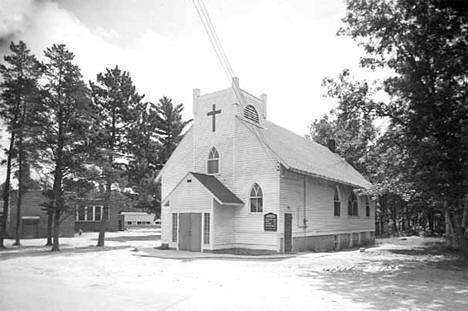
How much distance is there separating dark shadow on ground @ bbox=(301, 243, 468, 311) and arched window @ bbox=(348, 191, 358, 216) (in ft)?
47.9

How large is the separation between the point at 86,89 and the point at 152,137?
2355 cm

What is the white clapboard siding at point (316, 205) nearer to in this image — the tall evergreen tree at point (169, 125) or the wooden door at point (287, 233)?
the wooden door at point (287, 233)

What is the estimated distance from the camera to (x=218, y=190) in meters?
23.5

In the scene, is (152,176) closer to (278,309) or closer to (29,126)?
(29,126)

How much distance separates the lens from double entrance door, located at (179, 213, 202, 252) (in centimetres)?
2338

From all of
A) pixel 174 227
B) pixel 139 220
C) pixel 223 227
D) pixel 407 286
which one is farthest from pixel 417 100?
pixel 139 220

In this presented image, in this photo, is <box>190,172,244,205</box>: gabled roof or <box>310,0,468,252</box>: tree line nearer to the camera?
<box>310,0,468,252</box>: tree line

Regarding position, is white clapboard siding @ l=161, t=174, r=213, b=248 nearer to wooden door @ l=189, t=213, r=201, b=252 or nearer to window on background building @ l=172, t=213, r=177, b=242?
window on background building @ l=172, t=213, r=177, b=242

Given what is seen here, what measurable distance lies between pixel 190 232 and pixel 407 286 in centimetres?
1358

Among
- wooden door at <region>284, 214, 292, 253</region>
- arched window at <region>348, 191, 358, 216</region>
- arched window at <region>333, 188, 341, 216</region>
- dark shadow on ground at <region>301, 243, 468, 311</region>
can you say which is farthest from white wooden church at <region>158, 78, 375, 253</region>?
dark shadow on ground at <region>301, 243, 468, 311</region>

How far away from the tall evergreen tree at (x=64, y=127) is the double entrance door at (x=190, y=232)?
745cm

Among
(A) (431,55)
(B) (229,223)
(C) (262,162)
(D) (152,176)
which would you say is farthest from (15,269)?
(D) (152,176)

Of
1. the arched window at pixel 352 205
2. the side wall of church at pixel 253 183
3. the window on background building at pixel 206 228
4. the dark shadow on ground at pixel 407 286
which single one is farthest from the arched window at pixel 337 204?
the dark shadow on ground at pixel 407 286

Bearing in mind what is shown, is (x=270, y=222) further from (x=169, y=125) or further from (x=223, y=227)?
(x=169, y=125)
